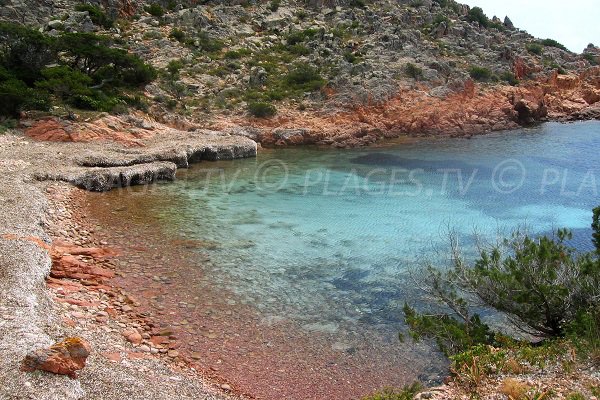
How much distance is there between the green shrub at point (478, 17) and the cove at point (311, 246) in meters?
38.2

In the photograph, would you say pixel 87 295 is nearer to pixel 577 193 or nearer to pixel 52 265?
pixel 52 265

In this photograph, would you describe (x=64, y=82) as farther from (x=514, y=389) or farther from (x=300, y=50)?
(x=514, y=389)

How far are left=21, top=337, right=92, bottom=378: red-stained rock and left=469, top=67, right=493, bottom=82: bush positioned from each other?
45.4 meters

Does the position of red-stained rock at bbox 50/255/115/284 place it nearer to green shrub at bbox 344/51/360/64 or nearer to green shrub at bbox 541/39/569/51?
green shrub at bbox 344/51/360/64

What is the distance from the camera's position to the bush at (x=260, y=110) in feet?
116

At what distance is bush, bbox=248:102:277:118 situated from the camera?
35344 millimetres

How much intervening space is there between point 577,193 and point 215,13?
38.1 metres

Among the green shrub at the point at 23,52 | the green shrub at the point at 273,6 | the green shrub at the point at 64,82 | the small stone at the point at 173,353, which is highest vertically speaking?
the green shrub at the point at 273,6

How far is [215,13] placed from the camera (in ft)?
162

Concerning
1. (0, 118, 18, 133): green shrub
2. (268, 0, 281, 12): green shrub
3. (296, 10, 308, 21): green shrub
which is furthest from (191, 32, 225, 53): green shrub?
(0, 118, 18, 133): green shrub

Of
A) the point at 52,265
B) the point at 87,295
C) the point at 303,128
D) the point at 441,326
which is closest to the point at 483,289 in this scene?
the point at 441,326

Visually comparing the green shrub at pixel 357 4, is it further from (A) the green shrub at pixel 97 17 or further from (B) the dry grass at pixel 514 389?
(B) the dry grass at pixel 514 389

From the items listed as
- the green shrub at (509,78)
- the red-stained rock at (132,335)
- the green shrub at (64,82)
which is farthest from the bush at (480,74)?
the red-stained rock at (132,335)

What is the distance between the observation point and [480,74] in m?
46.1
